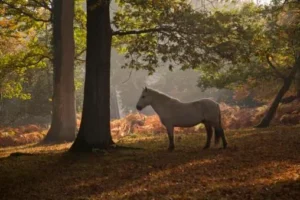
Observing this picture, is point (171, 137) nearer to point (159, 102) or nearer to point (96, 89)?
point (159, 102)

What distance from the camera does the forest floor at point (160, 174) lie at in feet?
22.4

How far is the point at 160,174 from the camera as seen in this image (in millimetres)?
8578

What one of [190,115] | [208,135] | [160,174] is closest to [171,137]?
[190,115]

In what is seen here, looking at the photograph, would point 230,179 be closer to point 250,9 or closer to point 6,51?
point 250,9

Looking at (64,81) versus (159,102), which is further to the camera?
(64,81)

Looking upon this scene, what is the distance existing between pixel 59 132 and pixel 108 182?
10.9 meters

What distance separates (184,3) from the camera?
12922 millimetres

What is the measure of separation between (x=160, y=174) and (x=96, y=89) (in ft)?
16.2

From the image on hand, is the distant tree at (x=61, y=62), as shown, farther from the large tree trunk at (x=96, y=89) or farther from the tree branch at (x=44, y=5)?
the large tree trunk at (x=96, y=89)

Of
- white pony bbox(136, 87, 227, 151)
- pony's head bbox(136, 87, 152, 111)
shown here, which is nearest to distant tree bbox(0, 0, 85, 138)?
pony's head bbox(136, 87, 152, 111)

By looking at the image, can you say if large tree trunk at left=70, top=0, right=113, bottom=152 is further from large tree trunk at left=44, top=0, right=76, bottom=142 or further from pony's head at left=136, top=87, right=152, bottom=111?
large tree trunk at left=44, top=0, right=76, bottom=142

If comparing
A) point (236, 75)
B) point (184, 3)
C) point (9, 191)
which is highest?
point (184, 3)

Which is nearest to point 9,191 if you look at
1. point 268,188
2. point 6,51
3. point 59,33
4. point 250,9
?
point 268,188

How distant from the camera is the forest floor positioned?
269 inches
